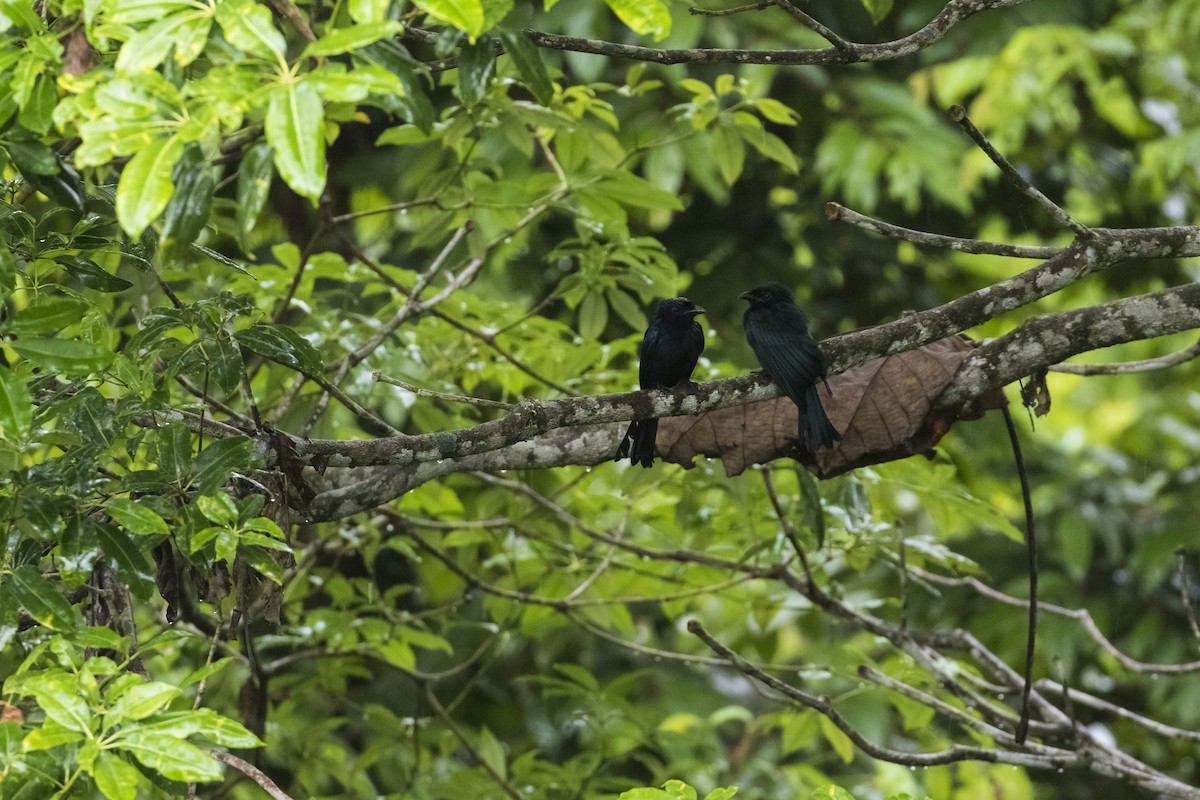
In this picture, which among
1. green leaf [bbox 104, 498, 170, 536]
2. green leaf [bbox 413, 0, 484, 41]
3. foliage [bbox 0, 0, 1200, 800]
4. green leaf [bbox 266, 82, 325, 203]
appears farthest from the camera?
green leaf [bbox 104, 498, 170, 536]

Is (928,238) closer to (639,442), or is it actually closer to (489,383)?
(639,442)

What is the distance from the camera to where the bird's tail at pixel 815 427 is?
3020mm

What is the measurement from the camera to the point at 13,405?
1770mm

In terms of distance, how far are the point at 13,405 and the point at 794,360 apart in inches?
79.5

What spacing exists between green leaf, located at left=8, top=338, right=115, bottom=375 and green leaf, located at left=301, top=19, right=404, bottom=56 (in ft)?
2.18

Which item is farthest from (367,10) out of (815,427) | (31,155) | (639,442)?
(639,442)

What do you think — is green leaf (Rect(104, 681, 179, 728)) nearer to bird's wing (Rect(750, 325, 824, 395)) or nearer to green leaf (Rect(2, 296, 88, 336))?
green leaf (Rect(2, 296, 88, 336))

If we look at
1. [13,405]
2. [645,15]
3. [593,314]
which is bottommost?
[593,314]

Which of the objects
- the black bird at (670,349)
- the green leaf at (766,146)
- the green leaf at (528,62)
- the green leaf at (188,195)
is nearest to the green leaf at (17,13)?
the green leaf at (188,195)

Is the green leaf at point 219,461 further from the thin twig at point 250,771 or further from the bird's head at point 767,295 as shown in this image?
the bird's head at point 767,295

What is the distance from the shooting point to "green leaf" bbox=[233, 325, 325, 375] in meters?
2.43

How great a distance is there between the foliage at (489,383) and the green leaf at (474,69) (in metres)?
0.01

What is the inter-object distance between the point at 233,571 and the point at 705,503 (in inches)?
97.4

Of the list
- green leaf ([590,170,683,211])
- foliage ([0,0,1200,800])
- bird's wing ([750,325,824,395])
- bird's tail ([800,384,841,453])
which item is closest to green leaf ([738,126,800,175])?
foliage ([0,0,1200,800])
